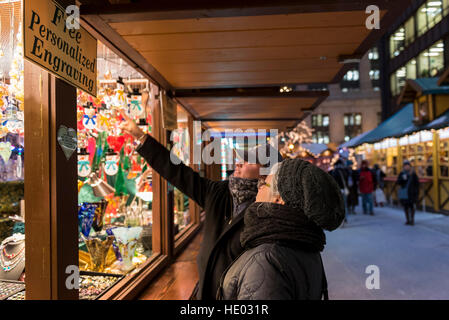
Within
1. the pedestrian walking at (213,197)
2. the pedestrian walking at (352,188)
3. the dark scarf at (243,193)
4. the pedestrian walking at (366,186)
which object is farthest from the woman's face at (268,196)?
the pedestrian walking at (352,188)

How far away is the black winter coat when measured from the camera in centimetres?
169

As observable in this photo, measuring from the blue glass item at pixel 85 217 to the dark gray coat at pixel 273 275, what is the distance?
2.57m

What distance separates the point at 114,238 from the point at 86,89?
202 cm

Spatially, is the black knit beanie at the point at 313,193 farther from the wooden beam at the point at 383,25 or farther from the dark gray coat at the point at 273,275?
the wooden beam at the point at 383,25

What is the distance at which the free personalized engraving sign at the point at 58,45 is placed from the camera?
1.64m

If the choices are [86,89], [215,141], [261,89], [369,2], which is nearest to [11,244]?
[86,89]

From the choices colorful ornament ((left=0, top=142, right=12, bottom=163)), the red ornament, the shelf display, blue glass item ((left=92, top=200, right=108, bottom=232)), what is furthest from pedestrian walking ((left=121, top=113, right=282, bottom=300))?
the red ornament

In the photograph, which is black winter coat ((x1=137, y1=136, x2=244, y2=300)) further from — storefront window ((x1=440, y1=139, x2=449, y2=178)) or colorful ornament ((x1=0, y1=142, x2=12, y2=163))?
storefront window ((x1=440, y1=139, x2=449, y2=178))

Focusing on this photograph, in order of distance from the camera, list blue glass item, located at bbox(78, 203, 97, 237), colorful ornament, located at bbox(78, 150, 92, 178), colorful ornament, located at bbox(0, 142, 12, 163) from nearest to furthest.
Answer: colorful ornament, located at bbox(0, 142, 12, 163) < colorful ornament, located at bbox(78, 150, 92, 178) < blue glass item, located at bbox(78, 203, 97, 237)

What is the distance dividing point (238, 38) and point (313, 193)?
6.21ft

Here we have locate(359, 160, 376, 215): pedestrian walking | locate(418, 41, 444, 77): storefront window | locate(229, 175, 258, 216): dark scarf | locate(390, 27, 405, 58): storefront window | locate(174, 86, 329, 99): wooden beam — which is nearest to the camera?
locate(229, 175, 258, 216): dark scarf

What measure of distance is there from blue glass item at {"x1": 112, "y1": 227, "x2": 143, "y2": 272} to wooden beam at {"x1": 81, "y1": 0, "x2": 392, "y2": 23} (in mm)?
2414

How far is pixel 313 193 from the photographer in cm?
105

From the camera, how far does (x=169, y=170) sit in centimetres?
237
